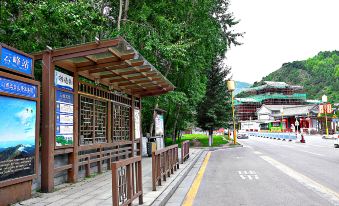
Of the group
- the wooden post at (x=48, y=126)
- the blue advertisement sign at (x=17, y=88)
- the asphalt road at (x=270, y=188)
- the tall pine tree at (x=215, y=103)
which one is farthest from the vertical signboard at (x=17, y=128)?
the tall pine tree at (x=215, y=103)

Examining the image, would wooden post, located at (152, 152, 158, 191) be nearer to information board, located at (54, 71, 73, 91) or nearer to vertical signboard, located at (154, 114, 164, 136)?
information board, located at (54, 71, 73, 91)

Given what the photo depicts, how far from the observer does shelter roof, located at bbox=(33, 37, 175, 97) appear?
8.51 metres

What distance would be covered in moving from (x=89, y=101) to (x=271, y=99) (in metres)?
106

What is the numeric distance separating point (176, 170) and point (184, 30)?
33.4 ft

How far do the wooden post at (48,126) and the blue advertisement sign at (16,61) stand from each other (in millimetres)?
667

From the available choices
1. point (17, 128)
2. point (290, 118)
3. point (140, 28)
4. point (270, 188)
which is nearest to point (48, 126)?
point (17, 128)

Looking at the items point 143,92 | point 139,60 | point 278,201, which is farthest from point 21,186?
point 143,92

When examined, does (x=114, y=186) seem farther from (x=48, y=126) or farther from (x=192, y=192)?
(x=192, y=192)

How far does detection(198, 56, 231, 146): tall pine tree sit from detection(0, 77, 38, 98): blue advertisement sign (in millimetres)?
27869

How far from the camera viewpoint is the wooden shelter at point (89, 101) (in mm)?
8406

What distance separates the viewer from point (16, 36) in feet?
39.0

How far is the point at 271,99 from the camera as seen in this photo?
111 metres

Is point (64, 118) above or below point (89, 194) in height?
above

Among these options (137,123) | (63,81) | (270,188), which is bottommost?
(270,188)
